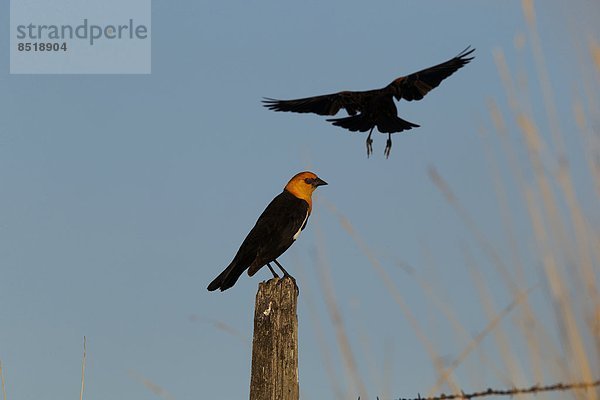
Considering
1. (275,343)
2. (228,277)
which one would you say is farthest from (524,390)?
(228,277)

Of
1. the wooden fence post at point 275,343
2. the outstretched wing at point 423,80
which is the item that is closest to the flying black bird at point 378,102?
the outstretched wing at point 423,80

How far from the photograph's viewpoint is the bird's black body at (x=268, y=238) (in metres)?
5.00

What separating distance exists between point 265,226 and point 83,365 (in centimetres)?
184

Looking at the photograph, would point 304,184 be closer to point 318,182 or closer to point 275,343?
point 318,182

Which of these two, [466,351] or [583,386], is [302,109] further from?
[583,386]

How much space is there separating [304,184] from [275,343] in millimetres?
2677

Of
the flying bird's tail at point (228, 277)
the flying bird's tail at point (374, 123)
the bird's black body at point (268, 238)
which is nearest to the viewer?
the flying bird's tail at point (228, 277)

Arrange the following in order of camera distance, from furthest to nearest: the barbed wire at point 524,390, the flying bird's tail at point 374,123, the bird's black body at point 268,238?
the flying bird's tail at point 374,123, the bird's black body at point 268,238, the barbed wire at point 524,390

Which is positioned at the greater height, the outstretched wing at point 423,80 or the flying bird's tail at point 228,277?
the outstretched wing at point 423,80

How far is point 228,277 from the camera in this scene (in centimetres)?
495

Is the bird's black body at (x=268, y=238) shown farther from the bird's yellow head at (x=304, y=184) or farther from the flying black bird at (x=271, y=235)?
the bird's yellow head at (x=304, y=184)

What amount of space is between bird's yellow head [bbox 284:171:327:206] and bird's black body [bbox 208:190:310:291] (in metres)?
0.20

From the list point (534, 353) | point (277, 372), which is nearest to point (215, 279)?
point (277, 372)

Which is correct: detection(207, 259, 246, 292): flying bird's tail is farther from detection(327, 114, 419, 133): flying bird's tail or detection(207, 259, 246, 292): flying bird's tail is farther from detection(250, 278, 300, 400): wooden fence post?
detection(250, 278, 300, 400): wooden fence post
